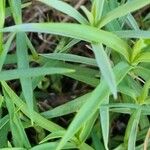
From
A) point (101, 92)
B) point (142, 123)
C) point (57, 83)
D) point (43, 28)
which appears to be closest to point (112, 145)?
point (142, 123)

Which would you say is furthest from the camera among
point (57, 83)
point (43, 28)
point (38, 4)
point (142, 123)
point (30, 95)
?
point (38, 4)

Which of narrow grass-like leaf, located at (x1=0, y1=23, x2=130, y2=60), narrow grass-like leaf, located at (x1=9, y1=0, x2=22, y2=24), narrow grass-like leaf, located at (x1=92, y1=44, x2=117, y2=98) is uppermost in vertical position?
narrow grass-like leaf, located at (x1=9, y1=0, x2=22, y2=24)

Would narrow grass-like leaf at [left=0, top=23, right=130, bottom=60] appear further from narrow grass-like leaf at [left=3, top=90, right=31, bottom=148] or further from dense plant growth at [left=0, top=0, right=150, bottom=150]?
narrow grass-like leaf at [left=3, top=90, right=31, bottom=148]

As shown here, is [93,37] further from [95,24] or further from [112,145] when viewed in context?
[112,145]

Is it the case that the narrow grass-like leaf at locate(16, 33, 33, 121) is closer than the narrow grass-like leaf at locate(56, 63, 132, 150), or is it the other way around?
the narrow grass-like leaf at locate(56, 63, 132, 150)

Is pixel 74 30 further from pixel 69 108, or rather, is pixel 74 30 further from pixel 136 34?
pixel 69 108

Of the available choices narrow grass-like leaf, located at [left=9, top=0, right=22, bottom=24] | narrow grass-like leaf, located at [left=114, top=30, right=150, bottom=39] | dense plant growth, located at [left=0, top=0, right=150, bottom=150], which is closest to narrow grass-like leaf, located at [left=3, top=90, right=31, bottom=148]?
dense plant growth, located at [left=0, top=0, right=150, bottom=150]

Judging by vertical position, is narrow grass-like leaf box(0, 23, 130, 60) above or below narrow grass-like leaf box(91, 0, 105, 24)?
below

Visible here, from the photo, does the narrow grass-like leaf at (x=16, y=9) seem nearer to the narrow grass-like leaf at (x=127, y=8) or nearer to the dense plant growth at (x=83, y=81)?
the dense plant growth at (x=83, y=81)
